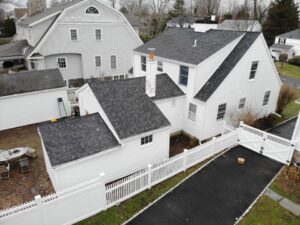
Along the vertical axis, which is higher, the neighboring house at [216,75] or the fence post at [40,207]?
the neighboring house at [216,75]

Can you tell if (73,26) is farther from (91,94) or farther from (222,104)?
(222,104)

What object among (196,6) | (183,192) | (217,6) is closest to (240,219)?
(183,192)

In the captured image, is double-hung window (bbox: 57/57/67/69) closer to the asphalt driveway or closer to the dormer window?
the dormer window

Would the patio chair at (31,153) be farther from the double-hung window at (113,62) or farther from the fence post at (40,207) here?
the double-hung window at (113,62)

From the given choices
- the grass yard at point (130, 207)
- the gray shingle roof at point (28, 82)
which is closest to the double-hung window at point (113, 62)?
the gray shingle roof at point (28, 82)

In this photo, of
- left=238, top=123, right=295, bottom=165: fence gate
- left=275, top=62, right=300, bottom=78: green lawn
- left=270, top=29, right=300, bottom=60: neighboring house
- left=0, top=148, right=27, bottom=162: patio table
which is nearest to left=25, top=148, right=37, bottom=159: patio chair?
left=0, top=148, right=27, bottom=162: patio table
